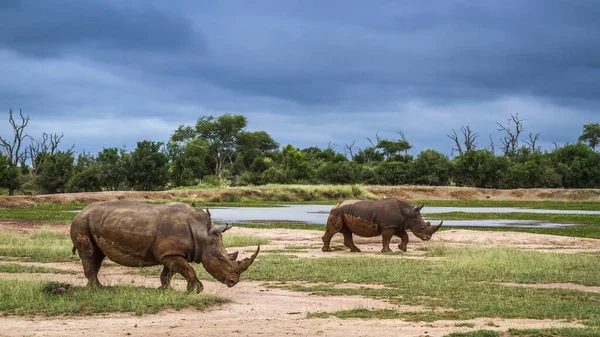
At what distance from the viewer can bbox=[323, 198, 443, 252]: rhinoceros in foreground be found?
2311cm

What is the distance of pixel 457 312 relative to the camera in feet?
38.6

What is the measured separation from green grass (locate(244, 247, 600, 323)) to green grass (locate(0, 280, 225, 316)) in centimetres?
273

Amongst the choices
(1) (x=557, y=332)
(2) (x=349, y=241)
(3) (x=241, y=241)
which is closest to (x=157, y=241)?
(1) (x=557, y=332)

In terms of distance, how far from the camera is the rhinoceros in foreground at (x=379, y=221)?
23.1m

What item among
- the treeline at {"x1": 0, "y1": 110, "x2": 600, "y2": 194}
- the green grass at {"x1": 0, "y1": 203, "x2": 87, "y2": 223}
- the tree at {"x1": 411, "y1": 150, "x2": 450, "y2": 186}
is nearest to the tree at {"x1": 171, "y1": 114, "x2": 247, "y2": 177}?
the treeline at {"x1": 0, "y1": 110, "x2": 600, "y2": 194}

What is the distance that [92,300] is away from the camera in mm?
11930

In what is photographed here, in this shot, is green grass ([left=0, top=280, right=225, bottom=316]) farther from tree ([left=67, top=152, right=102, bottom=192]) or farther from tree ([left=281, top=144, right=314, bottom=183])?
tree ([left=281, top=144, right=314, bottom=183])

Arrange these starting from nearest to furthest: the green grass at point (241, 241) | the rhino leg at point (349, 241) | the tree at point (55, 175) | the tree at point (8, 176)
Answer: the rhino leg at point (349, 241) → the green grass at point (241, 241) → the tree at point (8, 176) → the tree at point (55, 175)

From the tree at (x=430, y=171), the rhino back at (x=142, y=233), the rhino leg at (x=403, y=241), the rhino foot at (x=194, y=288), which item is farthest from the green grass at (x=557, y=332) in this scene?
the tree at (x=430, y=171)

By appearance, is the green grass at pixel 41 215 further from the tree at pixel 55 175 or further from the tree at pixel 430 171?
the tree at pixel 430 171

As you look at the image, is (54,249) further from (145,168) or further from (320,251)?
(145,168)

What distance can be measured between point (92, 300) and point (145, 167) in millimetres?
64982

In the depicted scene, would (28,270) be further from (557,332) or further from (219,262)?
(557,332)

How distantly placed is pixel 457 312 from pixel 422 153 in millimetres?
89683
